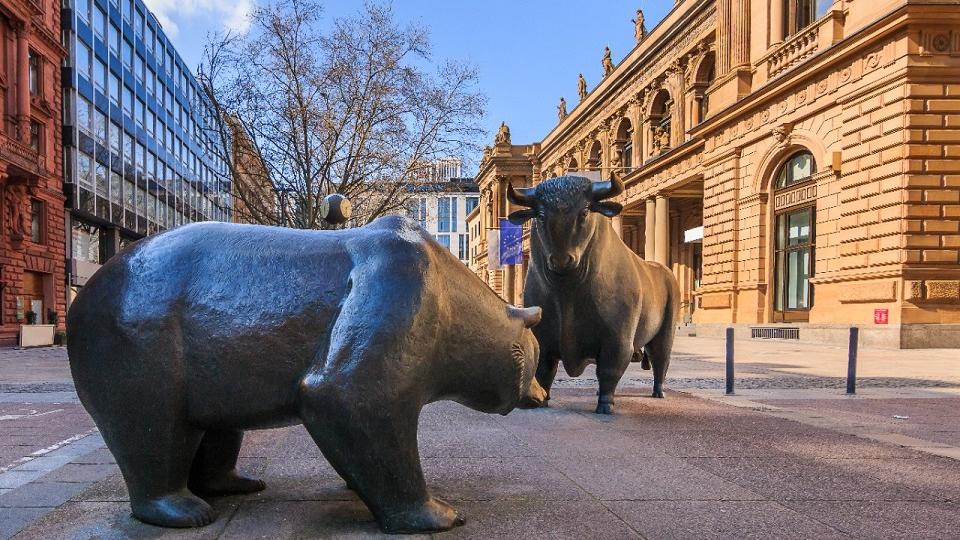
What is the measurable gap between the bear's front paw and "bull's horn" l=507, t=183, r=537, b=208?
9.45ft

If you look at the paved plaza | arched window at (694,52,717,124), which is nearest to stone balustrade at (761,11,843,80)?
arched window at (694,52,717,124)

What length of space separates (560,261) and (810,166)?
21.0 meters

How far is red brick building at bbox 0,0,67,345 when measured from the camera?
24.6 meters

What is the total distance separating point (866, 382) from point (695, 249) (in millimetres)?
25724

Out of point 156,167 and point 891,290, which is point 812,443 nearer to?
point 891,290

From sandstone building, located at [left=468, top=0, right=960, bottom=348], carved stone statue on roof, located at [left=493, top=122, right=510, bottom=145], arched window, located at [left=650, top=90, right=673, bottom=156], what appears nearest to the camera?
Answer: sandstone building, located at [left=468, top=0, right=960, bottom=348]

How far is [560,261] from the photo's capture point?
4688mm

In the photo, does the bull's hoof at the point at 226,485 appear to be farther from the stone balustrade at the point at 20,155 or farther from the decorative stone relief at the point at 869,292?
the stone balustrade at the point at 20,155

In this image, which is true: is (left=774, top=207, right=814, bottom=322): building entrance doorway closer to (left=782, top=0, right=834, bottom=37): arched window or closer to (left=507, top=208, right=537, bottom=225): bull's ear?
(left=782, top=0, right=834, bottom=37): arched window

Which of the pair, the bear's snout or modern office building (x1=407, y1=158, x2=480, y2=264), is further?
modern office building (x1=407, y1=158, x2=480, y2=264)

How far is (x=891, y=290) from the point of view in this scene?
1727 cm

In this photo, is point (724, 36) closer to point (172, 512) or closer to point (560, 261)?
A: point (560, 261)

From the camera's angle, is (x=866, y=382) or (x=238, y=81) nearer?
(x=866, y=382)

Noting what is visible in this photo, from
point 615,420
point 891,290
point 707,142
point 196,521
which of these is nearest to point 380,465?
point 196,521
